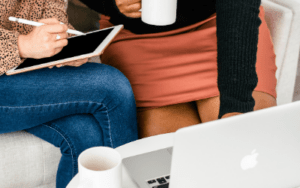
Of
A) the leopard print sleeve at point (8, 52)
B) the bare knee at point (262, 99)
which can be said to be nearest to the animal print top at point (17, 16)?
the leopard print sleeve at point (8, 52)

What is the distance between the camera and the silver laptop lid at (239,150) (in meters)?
0.42

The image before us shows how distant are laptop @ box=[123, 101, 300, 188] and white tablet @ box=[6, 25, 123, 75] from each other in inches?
14.7

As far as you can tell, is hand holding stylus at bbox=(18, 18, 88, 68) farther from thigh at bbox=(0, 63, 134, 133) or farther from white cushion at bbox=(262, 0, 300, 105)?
white cushion at bbox=(262, 0, 300, 105)

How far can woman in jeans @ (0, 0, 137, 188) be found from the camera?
→ 0.74 m

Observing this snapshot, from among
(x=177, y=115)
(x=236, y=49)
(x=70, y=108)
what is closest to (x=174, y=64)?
(x=177, y=115)

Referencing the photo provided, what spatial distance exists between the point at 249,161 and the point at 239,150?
37mm

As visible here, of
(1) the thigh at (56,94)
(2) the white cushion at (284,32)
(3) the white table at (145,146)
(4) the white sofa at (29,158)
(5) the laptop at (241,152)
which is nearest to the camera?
(5) the laptop at (241,152)

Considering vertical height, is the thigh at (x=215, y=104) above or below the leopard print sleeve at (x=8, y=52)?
below

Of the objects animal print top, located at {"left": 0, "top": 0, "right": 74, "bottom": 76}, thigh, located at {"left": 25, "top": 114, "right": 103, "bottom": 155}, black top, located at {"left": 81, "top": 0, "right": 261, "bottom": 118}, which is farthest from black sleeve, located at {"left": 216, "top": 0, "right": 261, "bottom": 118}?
animal print top, located at {"left": 0, "top": 0, "right": 74, "bottom": 76}

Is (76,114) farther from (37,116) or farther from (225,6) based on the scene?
(225,6)

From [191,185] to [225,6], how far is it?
1.72 feet

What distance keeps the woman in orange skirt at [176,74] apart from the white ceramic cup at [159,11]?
18 centimetres

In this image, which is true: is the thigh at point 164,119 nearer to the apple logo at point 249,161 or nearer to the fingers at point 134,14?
the fingers at point 134,14

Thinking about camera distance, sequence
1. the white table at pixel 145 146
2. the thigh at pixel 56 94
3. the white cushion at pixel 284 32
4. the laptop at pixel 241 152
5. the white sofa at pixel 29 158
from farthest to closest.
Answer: the white cushion at pixel 284 32
the white sofa at pixel 29 158
the thigh at pixel 56 94
the white table at pixel 145 146
the laptop at pixel 241 152
